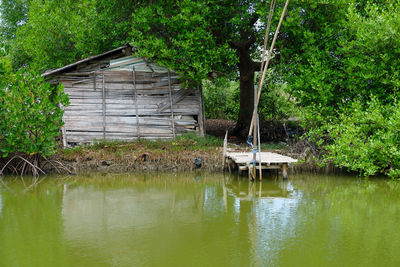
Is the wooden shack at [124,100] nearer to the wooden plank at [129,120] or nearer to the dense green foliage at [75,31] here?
the wooden plank at [129,120]

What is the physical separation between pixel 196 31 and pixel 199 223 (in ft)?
21.9

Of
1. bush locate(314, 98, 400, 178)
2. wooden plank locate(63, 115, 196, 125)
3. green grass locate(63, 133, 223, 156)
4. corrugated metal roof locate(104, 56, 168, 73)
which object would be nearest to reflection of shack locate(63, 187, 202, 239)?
green grass locate(63, 133, 223, 156)

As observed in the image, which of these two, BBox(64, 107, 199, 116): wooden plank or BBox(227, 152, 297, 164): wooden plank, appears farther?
BBox(64, 107, 199, 116): wooden plank

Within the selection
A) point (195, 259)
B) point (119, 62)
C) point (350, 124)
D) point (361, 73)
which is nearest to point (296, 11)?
point (361, 73)

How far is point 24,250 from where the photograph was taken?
5309 millimetres

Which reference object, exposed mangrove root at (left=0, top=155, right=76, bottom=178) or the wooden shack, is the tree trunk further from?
exposed mangrove root at (left=0, top=155, right=76, bottom=178)

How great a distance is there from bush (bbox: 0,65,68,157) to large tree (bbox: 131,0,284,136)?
3.08 metres

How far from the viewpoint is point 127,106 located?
12719mm

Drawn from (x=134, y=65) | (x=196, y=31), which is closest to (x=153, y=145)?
(x=134, y=65)

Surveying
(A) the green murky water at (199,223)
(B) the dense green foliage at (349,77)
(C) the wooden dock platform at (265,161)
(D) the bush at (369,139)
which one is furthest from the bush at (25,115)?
(D) the bush at (369,139)

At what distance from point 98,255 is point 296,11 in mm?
8866

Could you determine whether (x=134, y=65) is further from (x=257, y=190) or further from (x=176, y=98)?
(x=257, y=190)

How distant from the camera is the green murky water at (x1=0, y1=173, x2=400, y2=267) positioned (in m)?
5.10

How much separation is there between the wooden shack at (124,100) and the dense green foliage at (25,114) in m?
1.76
